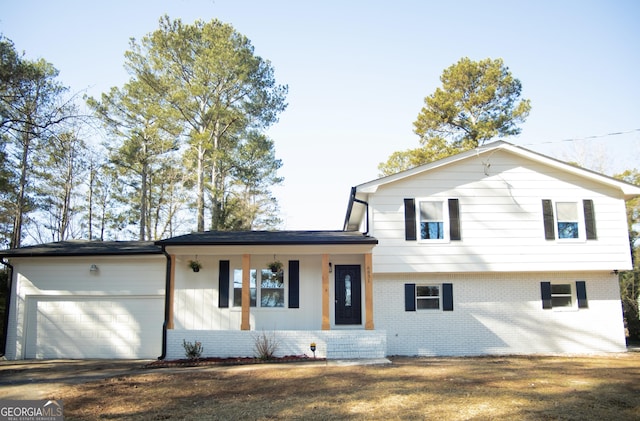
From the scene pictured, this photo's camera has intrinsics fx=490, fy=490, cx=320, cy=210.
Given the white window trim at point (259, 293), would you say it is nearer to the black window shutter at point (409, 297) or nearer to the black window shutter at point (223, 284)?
the black window shutter at point (223, 284)

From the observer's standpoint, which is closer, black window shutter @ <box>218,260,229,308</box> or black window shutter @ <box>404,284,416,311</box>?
black window shutter @ <box>404,284,416,311</box>

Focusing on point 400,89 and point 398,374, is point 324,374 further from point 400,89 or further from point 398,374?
point 400,89

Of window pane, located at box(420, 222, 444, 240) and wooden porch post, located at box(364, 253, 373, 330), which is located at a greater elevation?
window pane, located at box(420, 222, 444, 240)

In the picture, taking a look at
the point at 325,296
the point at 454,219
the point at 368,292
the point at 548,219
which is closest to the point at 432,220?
the point at 454,219

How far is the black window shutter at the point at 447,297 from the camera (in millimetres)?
14711

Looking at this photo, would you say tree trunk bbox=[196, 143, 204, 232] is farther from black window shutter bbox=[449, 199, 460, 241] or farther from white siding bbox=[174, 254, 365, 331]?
black window shutter bbox=[449, 199, 460, 241]

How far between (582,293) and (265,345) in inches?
383

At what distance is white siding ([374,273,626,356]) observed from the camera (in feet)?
47.6

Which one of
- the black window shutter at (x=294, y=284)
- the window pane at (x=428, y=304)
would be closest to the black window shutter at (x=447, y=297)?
the window pane at (x=428, y=304)

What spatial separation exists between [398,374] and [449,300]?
210 inches

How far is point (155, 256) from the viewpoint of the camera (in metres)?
14.9

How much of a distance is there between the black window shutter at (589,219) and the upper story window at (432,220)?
3.94 meters

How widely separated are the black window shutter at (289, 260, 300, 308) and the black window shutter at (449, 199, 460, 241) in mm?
4792

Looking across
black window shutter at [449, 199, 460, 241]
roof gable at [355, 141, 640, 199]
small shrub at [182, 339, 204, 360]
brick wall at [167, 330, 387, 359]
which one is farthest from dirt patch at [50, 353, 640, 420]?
roof gable at [355, 141, 640, 199]
